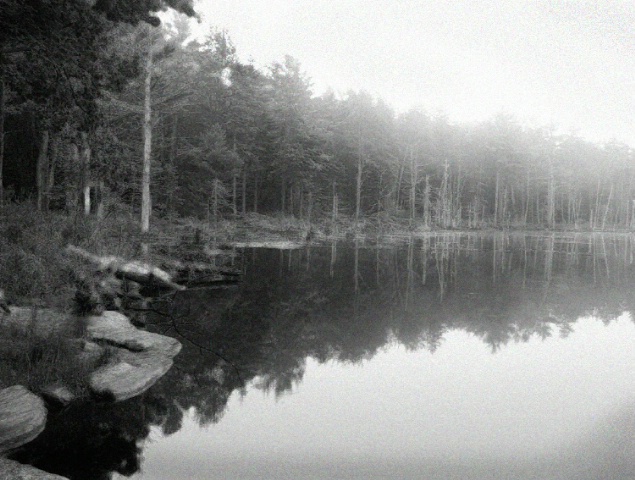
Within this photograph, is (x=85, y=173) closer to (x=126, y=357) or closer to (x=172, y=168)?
(x=172, y=168)

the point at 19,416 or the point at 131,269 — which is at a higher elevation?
the point at 131,269

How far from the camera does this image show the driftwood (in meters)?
12.2

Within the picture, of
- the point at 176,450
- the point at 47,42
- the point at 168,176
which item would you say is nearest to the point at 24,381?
the point at 176,450

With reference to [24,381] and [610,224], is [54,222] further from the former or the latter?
[610,224]

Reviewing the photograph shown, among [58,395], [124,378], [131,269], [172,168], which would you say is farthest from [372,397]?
[172,168]

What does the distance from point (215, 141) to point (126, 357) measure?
28.7 meters

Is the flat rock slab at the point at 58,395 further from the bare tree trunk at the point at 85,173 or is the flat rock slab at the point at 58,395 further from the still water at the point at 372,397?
the bare tree trunk at the point at 85,173

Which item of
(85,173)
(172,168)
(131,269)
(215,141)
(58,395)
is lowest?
(58,395)

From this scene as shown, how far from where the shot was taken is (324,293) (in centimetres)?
1545

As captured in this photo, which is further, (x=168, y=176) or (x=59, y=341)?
(x=168, y=176)

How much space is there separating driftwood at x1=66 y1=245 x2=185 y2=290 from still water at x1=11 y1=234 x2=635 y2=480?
1.06m

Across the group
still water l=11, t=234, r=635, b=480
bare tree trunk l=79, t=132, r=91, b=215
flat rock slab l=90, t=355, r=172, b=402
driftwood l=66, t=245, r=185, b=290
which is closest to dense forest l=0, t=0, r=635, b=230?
bare tree trunk l=79, t=132, r=91, b=215

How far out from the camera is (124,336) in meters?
8.16

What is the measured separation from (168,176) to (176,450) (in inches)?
1129
